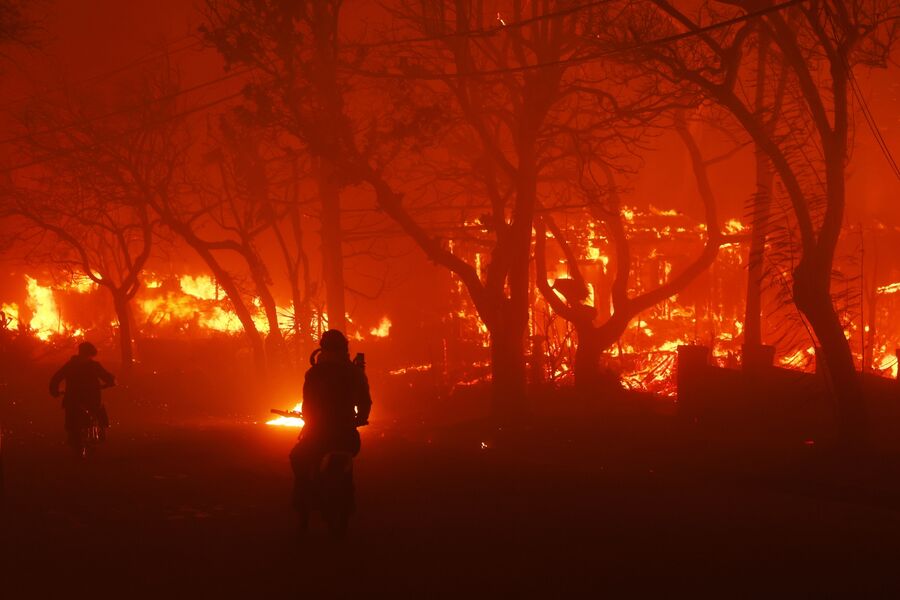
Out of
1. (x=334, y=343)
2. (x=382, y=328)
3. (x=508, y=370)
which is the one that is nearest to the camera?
(x=334, y=343)

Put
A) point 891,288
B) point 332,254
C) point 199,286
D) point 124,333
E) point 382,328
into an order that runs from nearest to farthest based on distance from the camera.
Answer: point 332,254
point 891,288
point 124,333
point 382,328
point 199,286

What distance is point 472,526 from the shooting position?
31.9 ft

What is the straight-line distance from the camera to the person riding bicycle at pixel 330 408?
925 cm

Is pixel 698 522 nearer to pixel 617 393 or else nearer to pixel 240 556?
pixel 240 556

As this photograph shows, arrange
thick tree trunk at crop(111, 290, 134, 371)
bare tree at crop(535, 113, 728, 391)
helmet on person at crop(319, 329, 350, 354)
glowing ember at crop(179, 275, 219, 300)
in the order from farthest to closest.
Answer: glowing ember at crop(179, 275, 219, 300)
thick tree trunk at crop(111, 290, 134, 371)
bare tree at crop(535, 113, 728, 391)
helmet on person at crop(319, 329, 350, 354)

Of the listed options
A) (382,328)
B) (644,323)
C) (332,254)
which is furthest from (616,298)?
(382,328)

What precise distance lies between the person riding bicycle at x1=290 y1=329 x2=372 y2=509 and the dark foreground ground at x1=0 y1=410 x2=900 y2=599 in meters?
0.71

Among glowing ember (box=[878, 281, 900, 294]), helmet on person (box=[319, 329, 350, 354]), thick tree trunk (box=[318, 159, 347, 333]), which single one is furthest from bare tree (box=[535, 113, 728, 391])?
helmet on person (box=[319, 329, 350, 354])

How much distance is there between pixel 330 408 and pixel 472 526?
174 cm

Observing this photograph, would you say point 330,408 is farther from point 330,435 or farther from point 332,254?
point 332,254

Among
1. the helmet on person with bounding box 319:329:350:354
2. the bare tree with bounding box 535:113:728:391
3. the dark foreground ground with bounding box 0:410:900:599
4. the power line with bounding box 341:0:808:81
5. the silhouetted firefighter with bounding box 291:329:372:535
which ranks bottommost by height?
the dark foreground ground with bounding box 0:410:900:599

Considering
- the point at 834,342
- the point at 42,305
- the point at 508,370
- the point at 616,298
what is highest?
the point at 42,305

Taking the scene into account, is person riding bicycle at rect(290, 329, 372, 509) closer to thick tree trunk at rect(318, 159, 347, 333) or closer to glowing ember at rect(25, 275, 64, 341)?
thick tree trunk at rect(318, 159, 347, 333)

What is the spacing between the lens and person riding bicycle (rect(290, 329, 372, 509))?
925 cm
